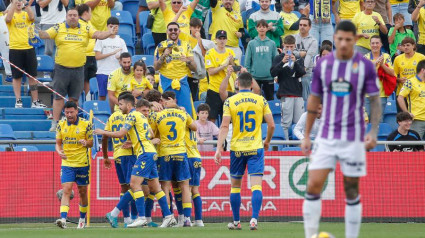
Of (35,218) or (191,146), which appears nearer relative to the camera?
(191,146)

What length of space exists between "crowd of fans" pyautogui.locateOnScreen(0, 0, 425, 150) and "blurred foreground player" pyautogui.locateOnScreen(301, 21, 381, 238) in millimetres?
7374

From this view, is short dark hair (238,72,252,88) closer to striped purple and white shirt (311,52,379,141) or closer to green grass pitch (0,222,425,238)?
green grass pitch (0,222,425,238)

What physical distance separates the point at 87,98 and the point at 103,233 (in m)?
7.44

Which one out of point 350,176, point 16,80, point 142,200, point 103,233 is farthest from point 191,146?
point 350,176

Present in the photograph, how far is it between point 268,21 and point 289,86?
2.45m

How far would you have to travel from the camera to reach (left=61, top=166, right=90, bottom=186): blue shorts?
15.6 metres

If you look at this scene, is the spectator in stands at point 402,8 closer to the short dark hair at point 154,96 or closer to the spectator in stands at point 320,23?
the spectator in stands at point 320,23

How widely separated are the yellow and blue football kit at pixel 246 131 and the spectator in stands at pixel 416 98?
5.33 metres

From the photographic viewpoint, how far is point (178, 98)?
1834 centimetres

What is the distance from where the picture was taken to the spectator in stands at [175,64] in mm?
18297

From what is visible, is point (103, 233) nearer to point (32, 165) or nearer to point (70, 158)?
point (70, 158)

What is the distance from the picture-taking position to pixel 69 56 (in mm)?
18984

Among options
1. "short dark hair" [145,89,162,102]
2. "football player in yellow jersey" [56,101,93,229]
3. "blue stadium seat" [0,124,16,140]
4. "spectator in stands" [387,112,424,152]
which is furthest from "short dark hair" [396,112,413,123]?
"blue stadium seat" [0,124,16,140]

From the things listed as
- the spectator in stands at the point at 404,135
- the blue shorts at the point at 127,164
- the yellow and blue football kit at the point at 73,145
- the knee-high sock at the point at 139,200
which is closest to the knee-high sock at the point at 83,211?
the yellow and blue football kit at the point at 73,145
